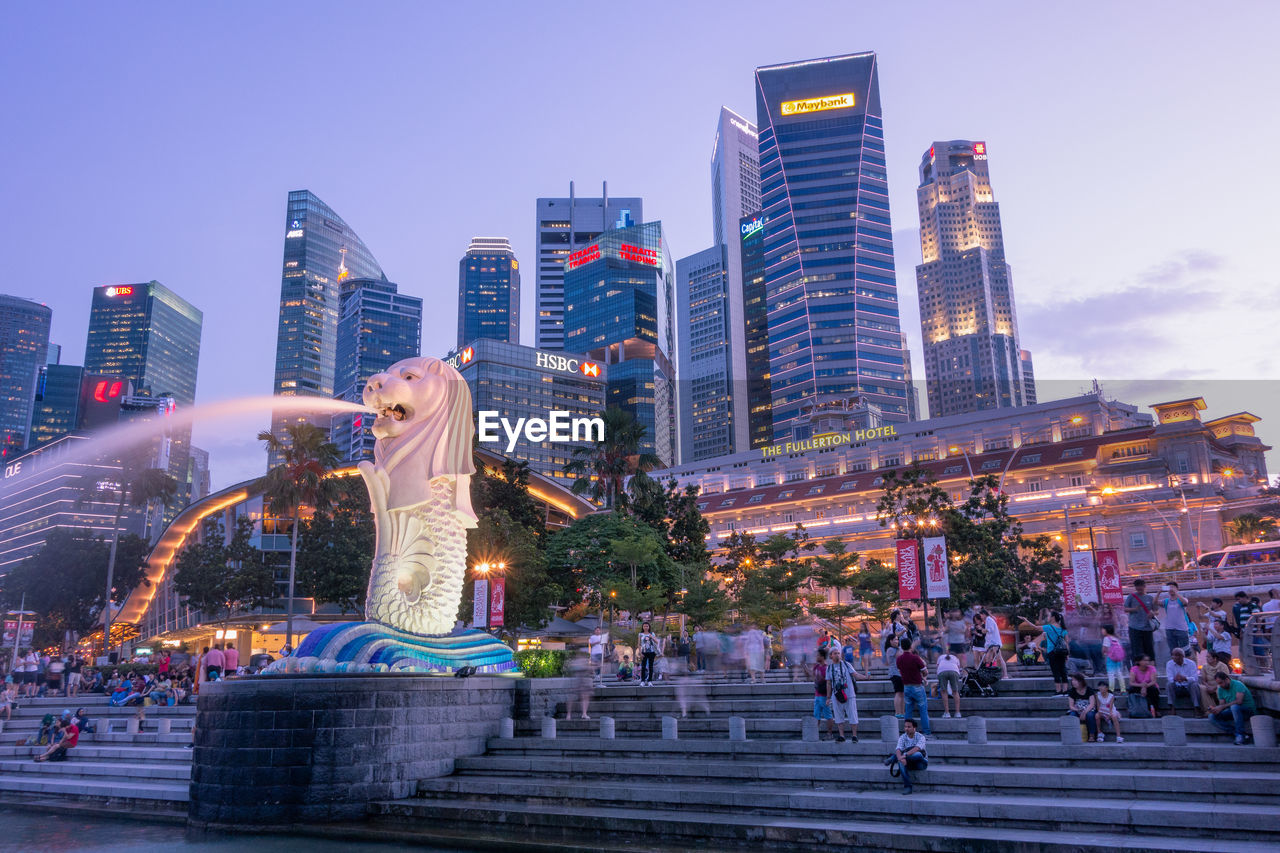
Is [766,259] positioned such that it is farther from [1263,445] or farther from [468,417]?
[468,417]

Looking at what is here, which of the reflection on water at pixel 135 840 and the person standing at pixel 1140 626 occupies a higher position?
the person standing at pixel 1140 626

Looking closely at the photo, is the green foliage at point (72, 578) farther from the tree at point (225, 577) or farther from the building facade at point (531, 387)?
the building facade at point (531, 387)

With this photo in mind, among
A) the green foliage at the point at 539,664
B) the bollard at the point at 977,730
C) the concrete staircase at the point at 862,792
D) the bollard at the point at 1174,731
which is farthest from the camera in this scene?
the green foliage at the point at 539,664

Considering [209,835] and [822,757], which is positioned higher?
[822,757]

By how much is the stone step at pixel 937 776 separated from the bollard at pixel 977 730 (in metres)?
0.48

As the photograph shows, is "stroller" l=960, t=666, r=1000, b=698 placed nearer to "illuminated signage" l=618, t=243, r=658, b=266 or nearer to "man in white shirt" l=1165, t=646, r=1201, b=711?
"man in white shirt" l=1165, t=646, r=1201, b=711

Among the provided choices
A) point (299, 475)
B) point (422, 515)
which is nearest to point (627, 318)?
point (299, 475)

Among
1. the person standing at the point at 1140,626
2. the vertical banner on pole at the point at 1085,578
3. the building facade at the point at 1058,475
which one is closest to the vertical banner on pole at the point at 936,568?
the vertical banner on pole at the point at 1085,578

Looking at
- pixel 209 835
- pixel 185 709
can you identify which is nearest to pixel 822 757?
pixel 209 835

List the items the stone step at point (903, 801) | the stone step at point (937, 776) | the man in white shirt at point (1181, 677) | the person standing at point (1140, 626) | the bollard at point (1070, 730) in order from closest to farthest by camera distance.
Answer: the stone step at point (903, 801) → the stone step at point (937, 776) → the bollard at point (1070, 730) → the man in white shirt at point (1181, 677) → the person standing at point (1140, 626)

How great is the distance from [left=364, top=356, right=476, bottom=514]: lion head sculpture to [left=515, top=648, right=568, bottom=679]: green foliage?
15.7 feet

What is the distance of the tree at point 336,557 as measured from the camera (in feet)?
171

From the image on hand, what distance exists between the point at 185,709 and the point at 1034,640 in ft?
76.9

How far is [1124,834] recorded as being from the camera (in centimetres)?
1103
